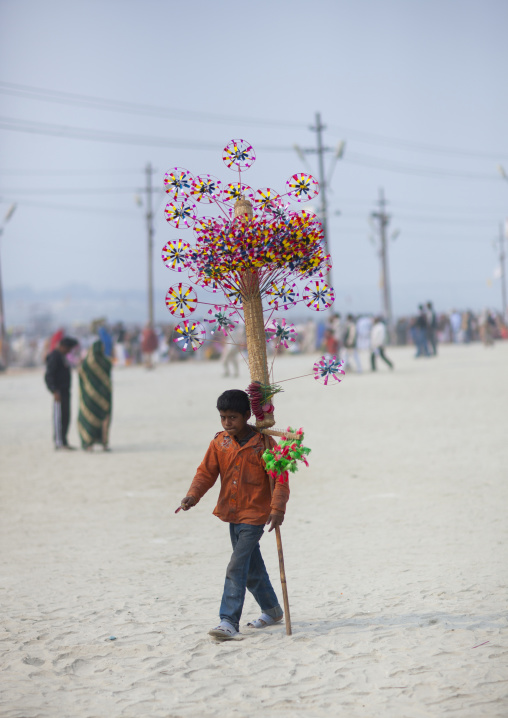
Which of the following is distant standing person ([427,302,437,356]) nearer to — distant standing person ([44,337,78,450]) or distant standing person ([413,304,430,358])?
distant standing person ([413,304,430,358])

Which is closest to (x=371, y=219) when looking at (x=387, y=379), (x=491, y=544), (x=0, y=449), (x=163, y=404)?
(x=387, y=379)

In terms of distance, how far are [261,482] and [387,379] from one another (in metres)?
18.5

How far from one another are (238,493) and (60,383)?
8.19m

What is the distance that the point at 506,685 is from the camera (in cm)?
401

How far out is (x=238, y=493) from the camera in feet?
15.9

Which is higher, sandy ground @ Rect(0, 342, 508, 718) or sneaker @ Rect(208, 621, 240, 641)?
sneaker @ Rect(208, 621, 240, 641)

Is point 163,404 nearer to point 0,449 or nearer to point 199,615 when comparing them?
point 0,449

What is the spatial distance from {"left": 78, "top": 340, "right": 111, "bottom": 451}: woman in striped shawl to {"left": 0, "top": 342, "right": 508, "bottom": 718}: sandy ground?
0.31 meters

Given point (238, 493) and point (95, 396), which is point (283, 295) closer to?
point (238, 493)

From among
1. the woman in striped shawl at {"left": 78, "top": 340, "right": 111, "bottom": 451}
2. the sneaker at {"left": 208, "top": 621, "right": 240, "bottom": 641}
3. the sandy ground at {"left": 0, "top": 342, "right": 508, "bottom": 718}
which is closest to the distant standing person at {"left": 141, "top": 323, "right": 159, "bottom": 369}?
the sandy ground at {"left": 0, "top": 342, "right": 508, "bottom": 718}

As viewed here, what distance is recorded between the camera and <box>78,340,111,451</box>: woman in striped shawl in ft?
40.0

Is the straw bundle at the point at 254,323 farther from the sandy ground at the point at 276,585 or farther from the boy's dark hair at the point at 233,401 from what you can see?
the sandy ground at the point at 276,585

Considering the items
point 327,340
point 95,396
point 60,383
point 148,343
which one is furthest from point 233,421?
point 148,343

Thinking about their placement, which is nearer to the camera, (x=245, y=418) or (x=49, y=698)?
(x=49, y=698)
